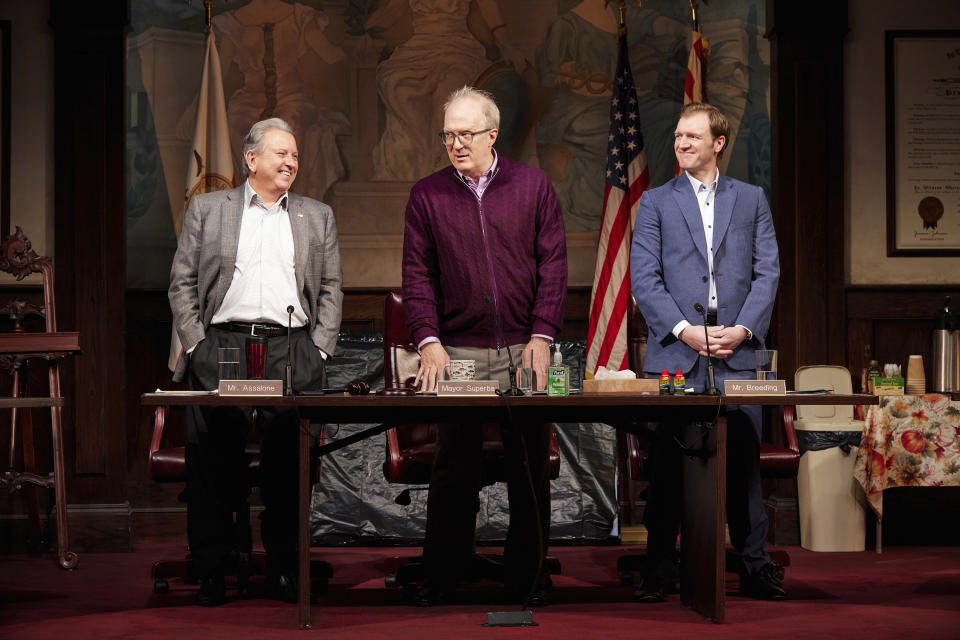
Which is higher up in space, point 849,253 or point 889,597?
point 849,253

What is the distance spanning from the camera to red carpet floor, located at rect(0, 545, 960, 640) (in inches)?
127

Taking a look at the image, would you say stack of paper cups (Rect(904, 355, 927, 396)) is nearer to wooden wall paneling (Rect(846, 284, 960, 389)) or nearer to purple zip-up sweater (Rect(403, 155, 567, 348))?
wooden wall paneling (Rect(846, 284, 960, 389))

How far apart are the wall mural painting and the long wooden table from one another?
96.1 inches

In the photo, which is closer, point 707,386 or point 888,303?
point 707,386

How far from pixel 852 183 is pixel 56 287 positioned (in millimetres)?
3960

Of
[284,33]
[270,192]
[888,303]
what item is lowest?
[888,303]

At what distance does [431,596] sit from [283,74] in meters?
3.22

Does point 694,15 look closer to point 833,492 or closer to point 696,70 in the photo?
point 696,70

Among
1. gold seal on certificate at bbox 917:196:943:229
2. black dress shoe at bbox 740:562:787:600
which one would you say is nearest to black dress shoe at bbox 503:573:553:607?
black dress shoe at bbox 740:562:787:600

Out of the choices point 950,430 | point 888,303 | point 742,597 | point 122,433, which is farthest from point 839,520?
point 122,433

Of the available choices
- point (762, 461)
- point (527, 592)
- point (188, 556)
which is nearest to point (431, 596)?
point (527, 592)

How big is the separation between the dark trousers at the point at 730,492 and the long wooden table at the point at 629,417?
0.33 ft

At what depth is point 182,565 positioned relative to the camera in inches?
158

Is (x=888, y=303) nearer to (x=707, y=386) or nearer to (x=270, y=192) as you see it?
(x=707, y=386)
